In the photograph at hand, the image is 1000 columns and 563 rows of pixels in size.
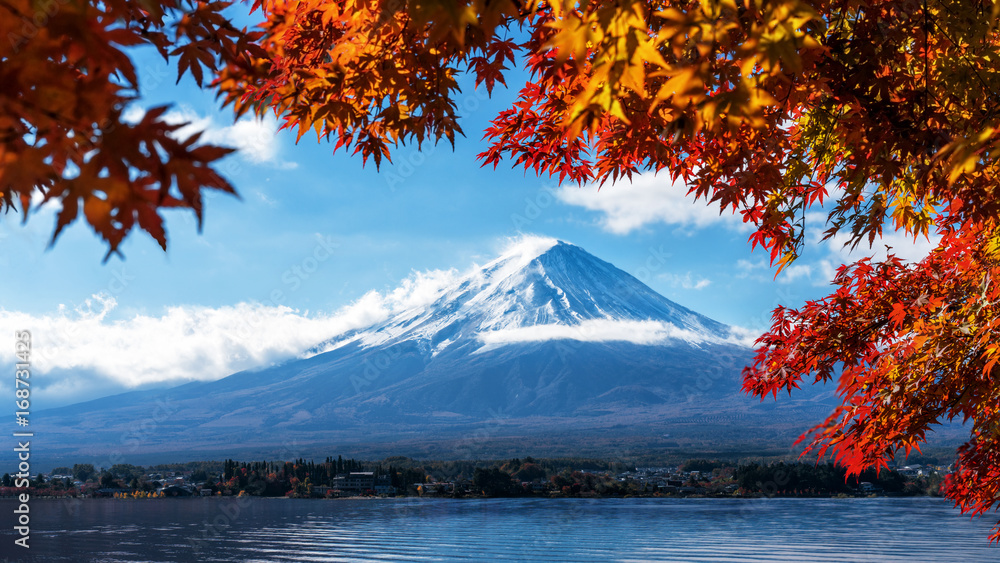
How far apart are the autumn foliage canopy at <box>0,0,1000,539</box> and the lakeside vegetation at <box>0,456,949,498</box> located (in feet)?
304

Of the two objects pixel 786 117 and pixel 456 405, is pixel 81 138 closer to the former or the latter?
pixel 786 117

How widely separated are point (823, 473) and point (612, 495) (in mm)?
36946

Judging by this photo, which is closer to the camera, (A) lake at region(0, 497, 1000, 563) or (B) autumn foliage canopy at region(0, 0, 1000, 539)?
(B) autumn foliage canopy at region(0, 0, 1000, 539)

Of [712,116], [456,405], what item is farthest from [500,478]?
[712,116]

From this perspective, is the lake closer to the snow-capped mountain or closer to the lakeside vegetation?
the lakeside vegetation

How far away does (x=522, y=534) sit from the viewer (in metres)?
72.1

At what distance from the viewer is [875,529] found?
235 feet

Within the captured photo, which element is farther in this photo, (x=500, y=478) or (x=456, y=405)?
(x=456, y=405)

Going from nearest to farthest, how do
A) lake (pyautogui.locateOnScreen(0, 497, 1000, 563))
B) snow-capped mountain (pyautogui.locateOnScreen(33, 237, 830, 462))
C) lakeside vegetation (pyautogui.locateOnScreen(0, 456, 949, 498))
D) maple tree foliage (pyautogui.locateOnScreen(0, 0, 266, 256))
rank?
maple tree foliage (pyautogui.locateOnScreen(0, 0, 266, 256))
lake (pyautogui.locateOnScreen(0, 497, 1000, 563))
lakeside vegetation (pyautogui.locateOnScreen(0, 456, 949, 498))
snow-capped mountain (pyautogui.locateOnScreen(33, 237, 830, 462))

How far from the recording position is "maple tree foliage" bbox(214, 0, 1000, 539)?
211 cm

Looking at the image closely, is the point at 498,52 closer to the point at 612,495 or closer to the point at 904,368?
the point at 904,368

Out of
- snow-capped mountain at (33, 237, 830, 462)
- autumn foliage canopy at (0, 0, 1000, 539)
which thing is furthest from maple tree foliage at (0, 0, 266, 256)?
snow-capped mountain at (33, 237, 830, 462)

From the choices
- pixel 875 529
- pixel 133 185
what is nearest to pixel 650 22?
pixel 133 185

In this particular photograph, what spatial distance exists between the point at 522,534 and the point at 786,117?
7561 cm
